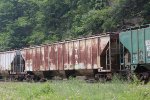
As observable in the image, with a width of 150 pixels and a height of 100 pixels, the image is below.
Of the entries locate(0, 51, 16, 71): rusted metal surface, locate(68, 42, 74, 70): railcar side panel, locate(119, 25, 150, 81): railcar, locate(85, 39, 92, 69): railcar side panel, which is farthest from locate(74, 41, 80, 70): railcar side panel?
locate(0, 51, 16, 71): rusted metal surface

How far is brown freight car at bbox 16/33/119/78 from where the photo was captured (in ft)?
72.8

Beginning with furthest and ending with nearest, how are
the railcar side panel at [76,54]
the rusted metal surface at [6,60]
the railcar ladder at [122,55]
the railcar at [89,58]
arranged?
the rusted metal surface at [6,60] < the railcar side panel at [76,54] < the railcar ladder at [122,55] < the railcar at [89,58]

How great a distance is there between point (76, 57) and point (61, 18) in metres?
26.4

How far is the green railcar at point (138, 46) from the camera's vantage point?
19.0m

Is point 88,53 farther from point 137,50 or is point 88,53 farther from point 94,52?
point 137,50

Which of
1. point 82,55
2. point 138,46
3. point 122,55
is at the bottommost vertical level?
point 122,55

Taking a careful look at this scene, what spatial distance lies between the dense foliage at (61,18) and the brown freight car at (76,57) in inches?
341

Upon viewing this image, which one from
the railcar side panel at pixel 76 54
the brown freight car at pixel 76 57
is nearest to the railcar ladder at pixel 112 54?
the brown freight car at pixel 76 57

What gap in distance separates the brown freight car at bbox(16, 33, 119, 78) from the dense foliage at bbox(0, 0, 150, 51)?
866cm

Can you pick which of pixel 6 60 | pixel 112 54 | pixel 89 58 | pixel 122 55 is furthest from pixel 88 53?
pixel 6 60

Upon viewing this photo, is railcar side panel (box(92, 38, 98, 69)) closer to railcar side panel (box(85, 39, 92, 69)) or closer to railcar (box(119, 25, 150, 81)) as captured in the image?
railcar side panel (box(85, 39, 92, 69))

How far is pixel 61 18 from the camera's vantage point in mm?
51531

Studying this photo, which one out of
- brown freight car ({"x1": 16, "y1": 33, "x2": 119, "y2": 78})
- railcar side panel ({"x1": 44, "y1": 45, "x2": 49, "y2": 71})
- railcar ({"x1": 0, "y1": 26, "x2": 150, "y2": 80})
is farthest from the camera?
railcar side panel ({"x1": 44, "y1": 45, "x2": 49, "y2": 71})

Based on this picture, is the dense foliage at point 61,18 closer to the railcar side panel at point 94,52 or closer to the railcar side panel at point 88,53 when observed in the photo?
the railcar side panel at point 88,53
